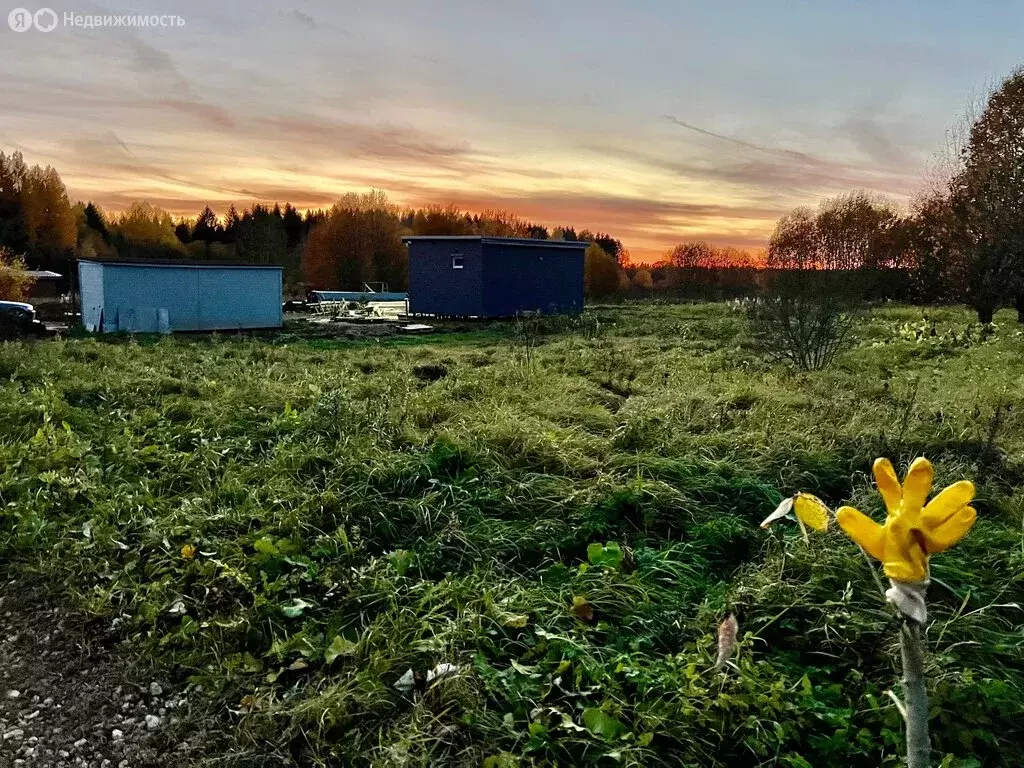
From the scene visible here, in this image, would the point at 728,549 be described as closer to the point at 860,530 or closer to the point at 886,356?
the point at 860,530

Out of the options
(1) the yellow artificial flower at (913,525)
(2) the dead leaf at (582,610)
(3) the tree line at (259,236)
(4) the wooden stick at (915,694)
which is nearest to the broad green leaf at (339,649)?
(2) the dead leaf at (582,610)

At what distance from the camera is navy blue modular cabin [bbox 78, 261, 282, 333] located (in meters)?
16.3

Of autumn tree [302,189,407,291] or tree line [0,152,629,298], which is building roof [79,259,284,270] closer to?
tree line [0,152,629,298]

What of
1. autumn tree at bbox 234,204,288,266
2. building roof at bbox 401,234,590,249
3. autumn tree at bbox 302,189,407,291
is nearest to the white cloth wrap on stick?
building roof at bbox 401,234,590,249

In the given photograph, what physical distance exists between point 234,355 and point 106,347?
5.70 feet

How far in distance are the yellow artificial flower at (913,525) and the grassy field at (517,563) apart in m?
1.50

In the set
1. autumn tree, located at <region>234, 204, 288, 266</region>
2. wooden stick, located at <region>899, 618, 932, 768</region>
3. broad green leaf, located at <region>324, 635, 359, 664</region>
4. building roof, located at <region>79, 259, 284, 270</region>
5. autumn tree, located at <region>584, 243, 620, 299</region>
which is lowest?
broad green leaf, located at <region>324, 635, 359, 664</region>

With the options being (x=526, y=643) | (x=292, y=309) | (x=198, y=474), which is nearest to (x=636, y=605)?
(x=526, y=643)

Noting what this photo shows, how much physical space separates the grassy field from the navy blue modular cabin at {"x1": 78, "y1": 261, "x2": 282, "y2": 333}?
9.92 m

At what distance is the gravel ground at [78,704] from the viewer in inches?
99.9

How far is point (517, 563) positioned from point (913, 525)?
106 inches

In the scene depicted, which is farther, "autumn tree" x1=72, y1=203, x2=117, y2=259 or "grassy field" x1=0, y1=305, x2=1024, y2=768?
"autumn tree" x1=72, y1=203, x2=117, y2=259

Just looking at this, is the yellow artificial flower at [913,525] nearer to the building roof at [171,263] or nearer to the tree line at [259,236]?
the building roof at [171,263]

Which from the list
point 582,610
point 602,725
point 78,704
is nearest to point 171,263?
point 78,704
